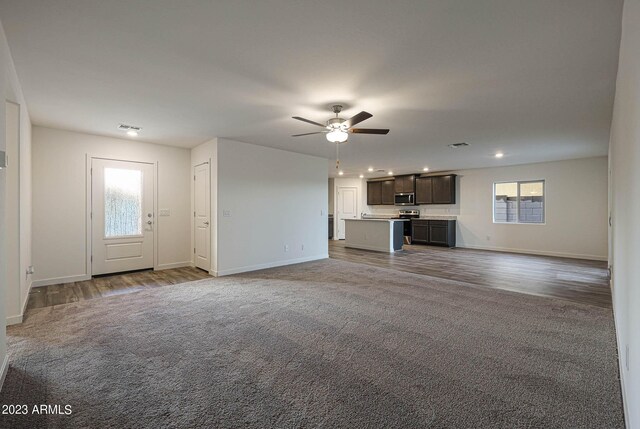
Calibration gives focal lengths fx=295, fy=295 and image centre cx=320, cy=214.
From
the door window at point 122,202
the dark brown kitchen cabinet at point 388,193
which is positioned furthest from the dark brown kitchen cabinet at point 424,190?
the door window at point 122,202

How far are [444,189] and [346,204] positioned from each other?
3808 millimetres

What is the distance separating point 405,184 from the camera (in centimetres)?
1048

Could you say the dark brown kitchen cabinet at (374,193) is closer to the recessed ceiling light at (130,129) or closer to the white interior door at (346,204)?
the white interior door at (346,204)

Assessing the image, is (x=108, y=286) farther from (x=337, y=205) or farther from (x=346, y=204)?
(x=346, y=204)

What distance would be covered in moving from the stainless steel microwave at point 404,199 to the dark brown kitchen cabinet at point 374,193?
0.75m

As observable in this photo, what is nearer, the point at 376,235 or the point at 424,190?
the point at 376,235

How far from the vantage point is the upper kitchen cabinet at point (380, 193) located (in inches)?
433

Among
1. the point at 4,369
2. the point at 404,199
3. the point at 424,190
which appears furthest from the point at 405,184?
the point at 4,369

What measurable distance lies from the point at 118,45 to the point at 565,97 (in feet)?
14.9

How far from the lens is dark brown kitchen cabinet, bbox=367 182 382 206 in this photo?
11.3 metres

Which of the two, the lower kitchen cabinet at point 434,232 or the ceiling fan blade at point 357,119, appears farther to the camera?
the lower kitchen cabinet at point 434,232

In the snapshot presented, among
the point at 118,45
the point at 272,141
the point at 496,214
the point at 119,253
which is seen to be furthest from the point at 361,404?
the point at 496,214

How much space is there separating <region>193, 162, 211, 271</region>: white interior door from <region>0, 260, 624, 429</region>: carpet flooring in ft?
6.03

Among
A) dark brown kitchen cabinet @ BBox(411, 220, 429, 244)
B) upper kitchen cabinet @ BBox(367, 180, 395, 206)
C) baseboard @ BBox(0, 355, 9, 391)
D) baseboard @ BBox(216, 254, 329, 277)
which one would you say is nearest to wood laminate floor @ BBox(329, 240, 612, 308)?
baseboard @ BBox(216, 254, 329, 277)
